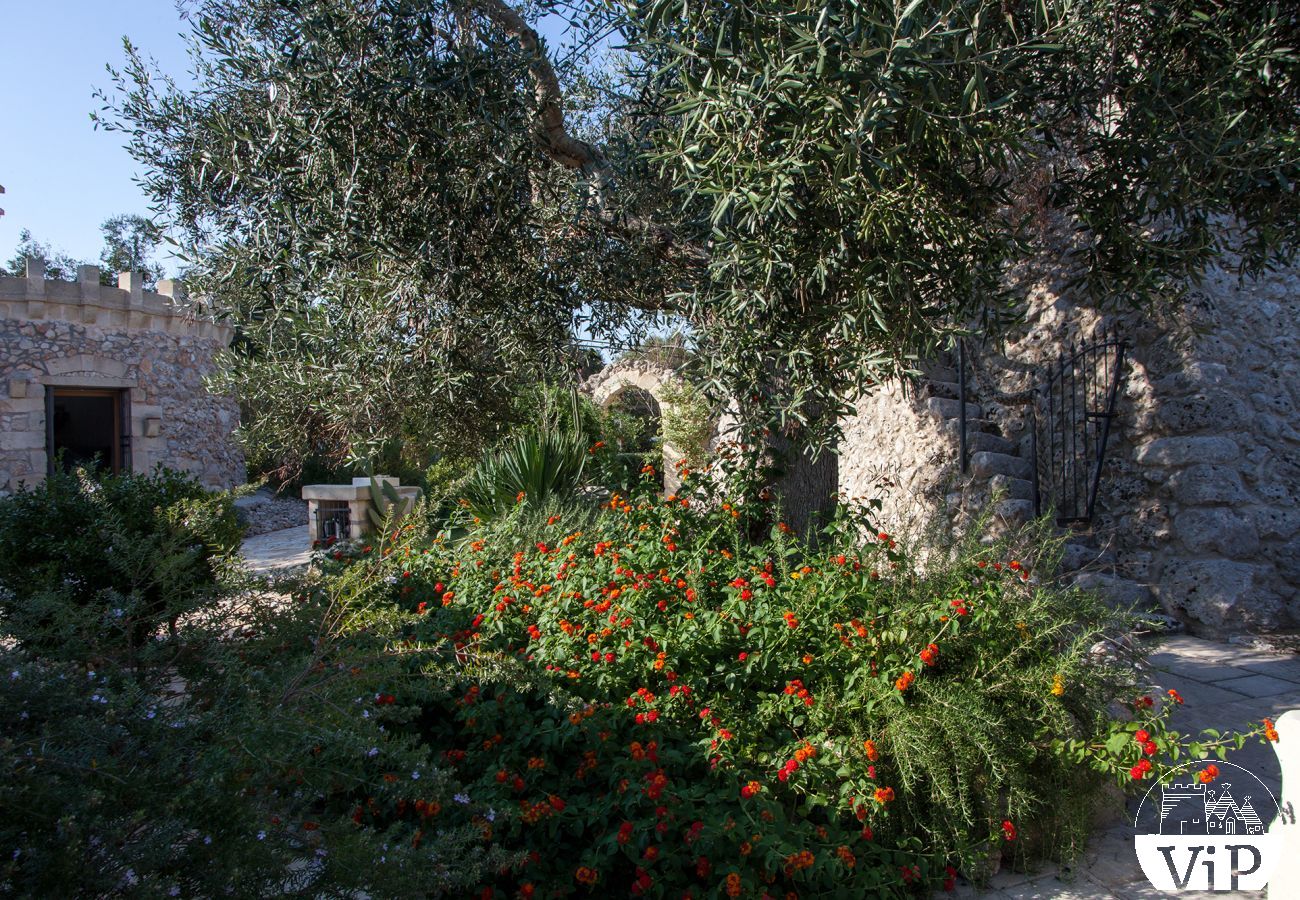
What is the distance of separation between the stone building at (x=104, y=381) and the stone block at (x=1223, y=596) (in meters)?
12.3

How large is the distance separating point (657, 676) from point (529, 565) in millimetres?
1134

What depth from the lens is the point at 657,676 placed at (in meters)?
3.06

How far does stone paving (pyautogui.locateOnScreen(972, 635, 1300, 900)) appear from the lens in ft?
8.40

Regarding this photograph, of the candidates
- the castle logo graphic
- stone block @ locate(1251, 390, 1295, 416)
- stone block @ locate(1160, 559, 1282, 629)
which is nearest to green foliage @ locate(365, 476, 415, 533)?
stone block @ locate(1160, 559, 1282, 629)

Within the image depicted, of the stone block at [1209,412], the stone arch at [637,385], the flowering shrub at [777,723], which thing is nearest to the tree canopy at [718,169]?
the flowering shrub at [777,723]

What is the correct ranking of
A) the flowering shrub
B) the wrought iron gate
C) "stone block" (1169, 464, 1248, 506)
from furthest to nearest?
the wrought iron gate < "stone block" (1169, 464, 1248, 506) < the flowering shrub

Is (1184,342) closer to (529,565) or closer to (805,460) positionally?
(805,460)

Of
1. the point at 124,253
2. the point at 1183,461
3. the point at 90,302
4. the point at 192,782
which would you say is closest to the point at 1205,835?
the point at 192,782

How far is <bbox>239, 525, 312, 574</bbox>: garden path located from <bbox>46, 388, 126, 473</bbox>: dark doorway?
9.15 feet

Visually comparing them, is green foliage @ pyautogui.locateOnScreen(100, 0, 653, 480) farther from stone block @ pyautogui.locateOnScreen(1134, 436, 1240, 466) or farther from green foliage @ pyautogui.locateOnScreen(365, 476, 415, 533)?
green foliage @ pyautogui.locateOnScreen(365, 476, 415, 533)

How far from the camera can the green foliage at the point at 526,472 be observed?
7098 millimetres

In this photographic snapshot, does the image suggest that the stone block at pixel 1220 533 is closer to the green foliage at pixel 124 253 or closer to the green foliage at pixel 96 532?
the green foliage at pixel 96 532

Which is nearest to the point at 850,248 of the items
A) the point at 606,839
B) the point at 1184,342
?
the point at 606,839

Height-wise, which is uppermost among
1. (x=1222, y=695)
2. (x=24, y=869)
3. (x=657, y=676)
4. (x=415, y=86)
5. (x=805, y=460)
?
(x=415, y=86)
